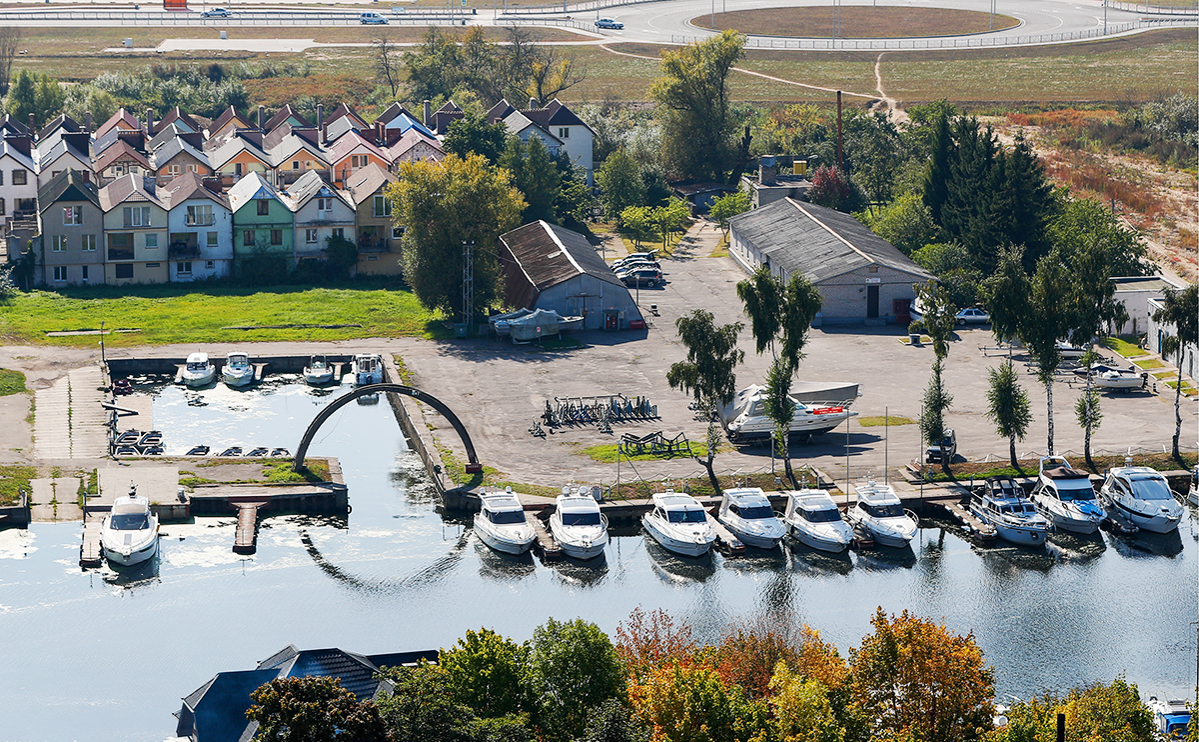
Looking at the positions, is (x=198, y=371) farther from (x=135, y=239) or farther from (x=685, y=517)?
(x=685, y=517)

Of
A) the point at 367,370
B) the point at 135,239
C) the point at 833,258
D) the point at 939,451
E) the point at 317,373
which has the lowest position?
the point at 939,451

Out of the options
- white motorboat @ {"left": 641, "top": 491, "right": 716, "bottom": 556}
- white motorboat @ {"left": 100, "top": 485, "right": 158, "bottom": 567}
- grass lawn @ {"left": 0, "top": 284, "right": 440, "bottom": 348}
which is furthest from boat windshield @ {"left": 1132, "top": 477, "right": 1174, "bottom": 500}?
grass lawn @ {"left": 0, "top": 284, "right": 440, "bottom": 348}

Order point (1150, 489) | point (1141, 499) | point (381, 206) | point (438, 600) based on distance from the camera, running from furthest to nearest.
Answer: point (381, 206)
point (1150, 489)
point (1141, 499)
point (438, 600)

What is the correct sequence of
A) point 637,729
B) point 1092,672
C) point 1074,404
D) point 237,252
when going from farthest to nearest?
point 237,252
point 1074,404
point 1092,672
point 637,729

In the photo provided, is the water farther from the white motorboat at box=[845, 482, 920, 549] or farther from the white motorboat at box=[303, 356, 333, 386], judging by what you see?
the white motorboat at box=[303, 356, 333, 386]

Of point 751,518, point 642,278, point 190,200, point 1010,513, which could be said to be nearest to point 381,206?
point 190,200

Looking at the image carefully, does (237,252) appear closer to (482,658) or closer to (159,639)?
(159,639)

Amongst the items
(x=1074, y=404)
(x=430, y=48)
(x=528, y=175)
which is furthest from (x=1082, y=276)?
(x=430, y=48)
